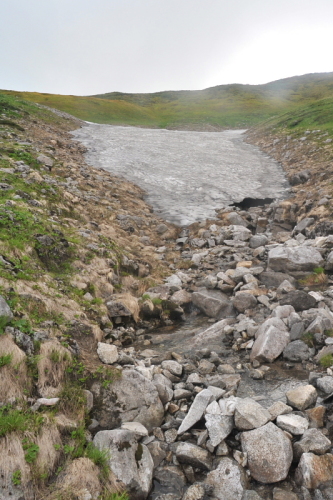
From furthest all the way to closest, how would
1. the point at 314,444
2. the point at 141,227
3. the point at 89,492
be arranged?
the point at 141,227
the point at 314,444
the point at 89,492

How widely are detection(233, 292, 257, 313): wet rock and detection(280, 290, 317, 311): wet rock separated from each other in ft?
3.33

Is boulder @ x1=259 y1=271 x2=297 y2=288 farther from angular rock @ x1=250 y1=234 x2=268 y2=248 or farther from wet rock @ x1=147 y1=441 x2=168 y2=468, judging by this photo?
wet rock @ x1=147 y1=441 x2=168 y2=468

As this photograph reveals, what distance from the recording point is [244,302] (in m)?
10.7

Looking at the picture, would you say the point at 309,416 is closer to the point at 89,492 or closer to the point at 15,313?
the point at 89,492

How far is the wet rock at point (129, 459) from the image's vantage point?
4.92 meters

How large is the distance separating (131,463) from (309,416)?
127 inches

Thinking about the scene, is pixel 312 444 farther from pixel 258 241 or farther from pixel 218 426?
A: pixel 258 241

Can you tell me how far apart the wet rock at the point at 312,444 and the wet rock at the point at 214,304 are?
556cm

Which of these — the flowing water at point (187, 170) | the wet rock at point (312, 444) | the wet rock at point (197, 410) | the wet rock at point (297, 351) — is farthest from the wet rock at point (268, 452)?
the flowing water at point (187, 170)

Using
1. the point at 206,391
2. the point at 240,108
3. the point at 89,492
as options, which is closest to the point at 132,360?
the point at 206,391

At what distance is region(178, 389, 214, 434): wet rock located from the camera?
591 cm

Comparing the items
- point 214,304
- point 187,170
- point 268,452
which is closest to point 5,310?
point 268,452

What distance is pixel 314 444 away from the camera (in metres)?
5.08

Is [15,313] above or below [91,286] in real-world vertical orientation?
above
